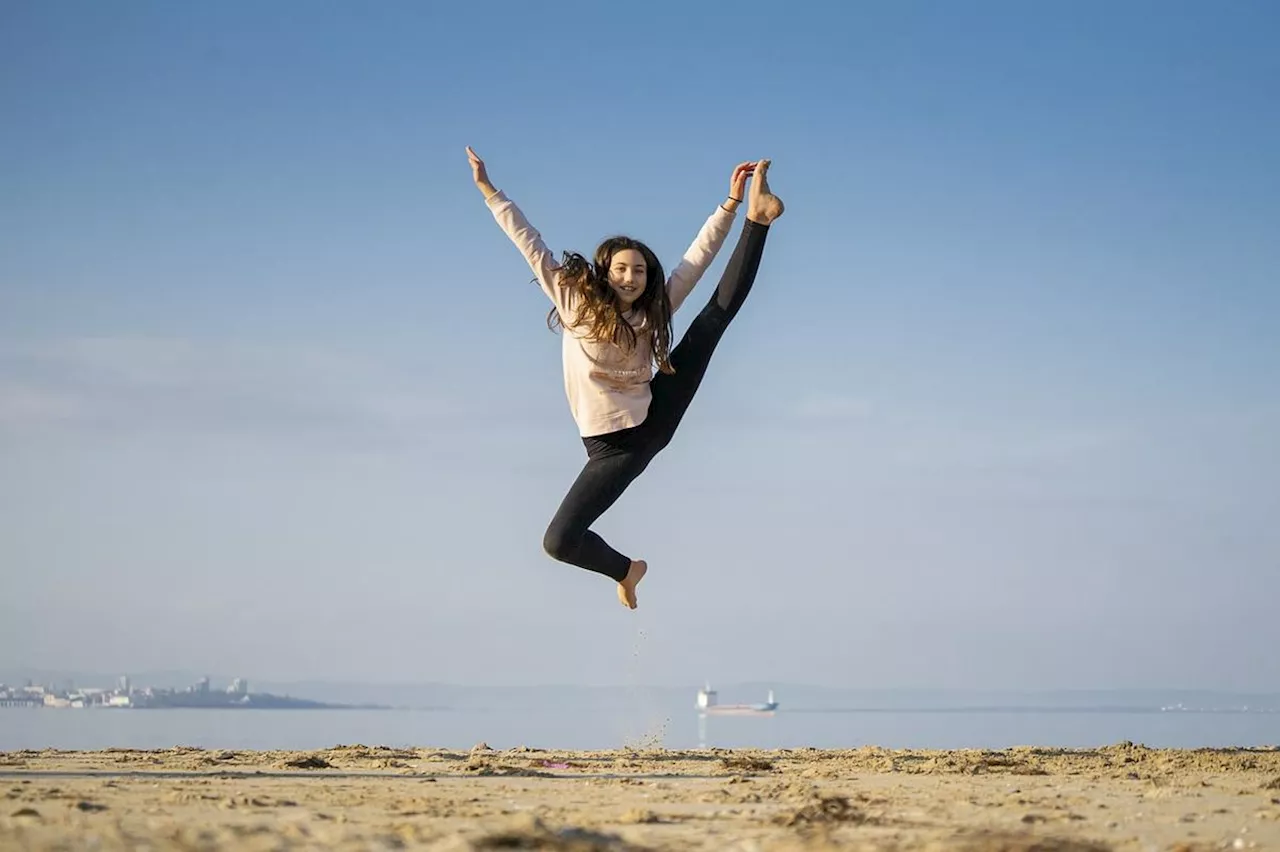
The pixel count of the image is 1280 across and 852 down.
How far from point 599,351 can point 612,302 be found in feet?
0.92

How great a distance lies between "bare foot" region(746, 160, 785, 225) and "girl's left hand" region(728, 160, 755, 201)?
0.26 feet

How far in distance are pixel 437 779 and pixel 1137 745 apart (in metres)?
5.36

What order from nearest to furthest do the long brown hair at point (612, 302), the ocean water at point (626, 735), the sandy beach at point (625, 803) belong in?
the sandy beach at point (625, 803)
the long brown hair at point (612, 302)
the ocean water at point (626, 735)

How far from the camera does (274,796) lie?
4484mm

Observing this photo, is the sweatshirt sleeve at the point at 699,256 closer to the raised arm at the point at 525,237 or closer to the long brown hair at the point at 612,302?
the long brown hair at the point at 612,302

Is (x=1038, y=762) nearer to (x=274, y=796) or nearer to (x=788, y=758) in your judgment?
(x=788, y=758)

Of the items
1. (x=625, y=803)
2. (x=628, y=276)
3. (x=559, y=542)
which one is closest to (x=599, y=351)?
(x=628, y=276)

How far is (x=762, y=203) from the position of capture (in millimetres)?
6965

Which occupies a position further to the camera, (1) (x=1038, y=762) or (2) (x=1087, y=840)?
(1) (x=1038, y=762)

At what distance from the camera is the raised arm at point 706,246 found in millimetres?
7051

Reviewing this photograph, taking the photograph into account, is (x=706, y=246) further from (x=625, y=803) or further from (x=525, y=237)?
(x=625, y=803)

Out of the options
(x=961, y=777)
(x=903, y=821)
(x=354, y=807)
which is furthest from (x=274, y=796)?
(x=961, y=777)

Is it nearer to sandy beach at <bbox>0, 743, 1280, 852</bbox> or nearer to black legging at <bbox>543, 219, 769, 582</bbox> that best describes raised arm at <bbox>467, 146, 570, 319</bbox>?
black legging at <bbox>543, 219, 769, 582</bbox>

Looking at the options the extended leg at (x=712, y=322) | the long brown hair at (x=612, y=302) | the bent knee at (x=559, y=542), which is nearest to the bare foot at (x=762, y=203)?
the extended leg at (x=712, y=322)
